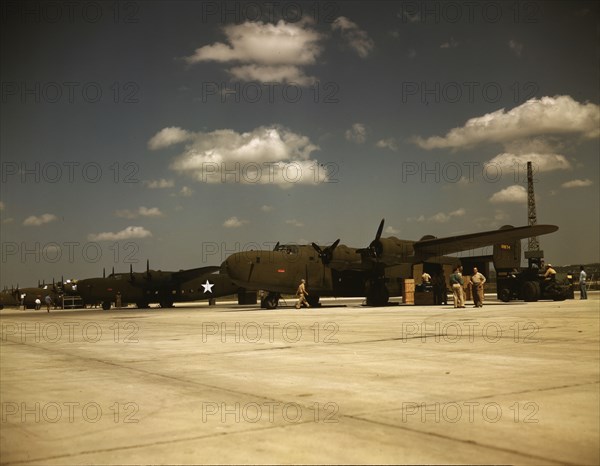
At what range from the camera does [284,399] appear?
5.92 meters

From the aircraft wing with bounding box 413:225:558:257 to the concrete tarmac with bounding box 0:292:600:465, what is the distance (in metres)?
19.0

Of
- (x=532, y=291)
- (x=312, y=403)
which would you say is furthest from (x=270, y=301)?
(x=312, y=403)

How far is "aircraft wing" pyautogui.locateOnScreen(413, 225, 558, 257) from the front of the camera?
29.0m

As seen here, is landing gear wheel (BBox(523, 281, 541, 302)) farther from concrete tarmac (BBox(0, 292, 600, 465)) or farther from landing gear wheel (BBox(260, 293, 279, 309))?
concrete tarmac (BBox(0, 292, 600, 465))

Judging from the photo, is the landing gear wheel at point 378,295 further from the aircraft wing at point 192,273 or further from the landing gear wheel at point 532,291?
the aircraft wing at point 192,273

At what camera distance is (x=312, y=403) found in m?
5.67

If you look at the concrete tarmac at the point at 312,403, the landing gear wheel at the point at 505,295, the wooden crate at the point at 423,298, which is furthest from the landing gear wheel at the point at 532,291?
the concrete tarmac at the point at 312,403

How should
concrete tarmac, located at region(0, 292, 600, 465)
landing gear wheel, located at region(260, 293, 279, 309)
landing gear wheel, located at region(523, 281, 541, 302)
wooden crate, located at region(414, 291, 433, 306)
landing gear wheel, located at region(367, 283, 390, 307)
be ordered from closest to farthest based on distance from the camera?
concrete tarmac, located at region(0, 292, 600, 465), landing gear wheel, located at region(523, 281, 541, 302), wooden crate, located at region(414, 291, 433, 306), landing gear wheel, located at region(367, 283, 390, 307), landing gear wheel, located at region(260, 293, 279, 309)

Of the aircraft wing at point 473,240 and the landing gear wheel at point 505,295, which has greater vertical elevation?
the aircraft wing at point 473,240

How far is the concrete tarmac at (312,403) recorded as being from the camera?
4.10 metres

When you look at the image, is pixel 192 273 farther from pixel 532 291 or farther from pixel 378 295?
pixel 532 291

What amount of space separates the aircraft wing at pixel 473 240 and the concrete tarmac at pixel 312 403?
62.2 feet

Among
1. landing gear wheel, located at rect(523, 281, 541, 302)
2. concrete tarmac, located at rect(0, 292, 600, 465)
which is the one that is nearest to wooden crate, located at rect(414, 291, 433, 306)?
landing gear wheel, located at rect(523, 281, 541, 302)

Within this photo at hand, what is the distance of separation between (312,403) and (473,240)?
26610mm
